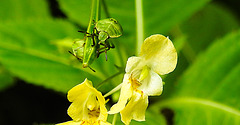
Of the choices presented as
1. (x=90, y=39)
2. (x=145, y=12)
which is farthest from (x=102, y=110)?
(x=145, y=12)

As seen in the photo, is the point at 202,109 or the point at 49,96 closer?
the point at 202,109

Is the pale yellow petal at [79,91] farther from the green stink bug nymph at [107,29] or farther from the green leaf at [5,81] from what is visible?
the green leaf at [5,81]

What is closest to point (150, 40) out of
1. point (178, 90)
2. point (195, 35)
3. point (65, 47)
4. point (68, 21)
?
point (65, 47)

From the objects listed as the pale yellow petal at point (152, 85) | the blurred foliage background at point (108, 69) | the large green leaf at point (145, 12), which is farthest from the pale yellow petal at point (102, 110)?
the large green leaf at point (145, 12)

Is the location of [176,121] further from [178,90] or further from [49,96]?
[49,96]

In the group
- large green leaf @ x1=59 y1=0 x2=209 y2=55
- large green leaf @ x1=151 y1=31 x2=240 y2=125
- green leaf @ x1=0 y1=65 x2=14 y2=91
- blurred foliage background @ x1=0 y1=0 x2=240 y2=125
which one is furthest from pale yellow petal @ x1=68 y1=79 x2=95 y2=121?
green leaf @ x1=0 y1=65 x2=14 y2=91

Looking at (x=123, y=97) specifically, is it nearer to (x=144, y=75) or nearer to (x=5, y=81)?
(x=144, y=75)

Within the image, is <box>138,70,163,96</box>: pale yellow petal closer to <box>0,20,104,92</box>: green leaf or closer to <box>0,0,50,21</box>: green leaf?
<box>0,20,104,92</box>: green leaf
